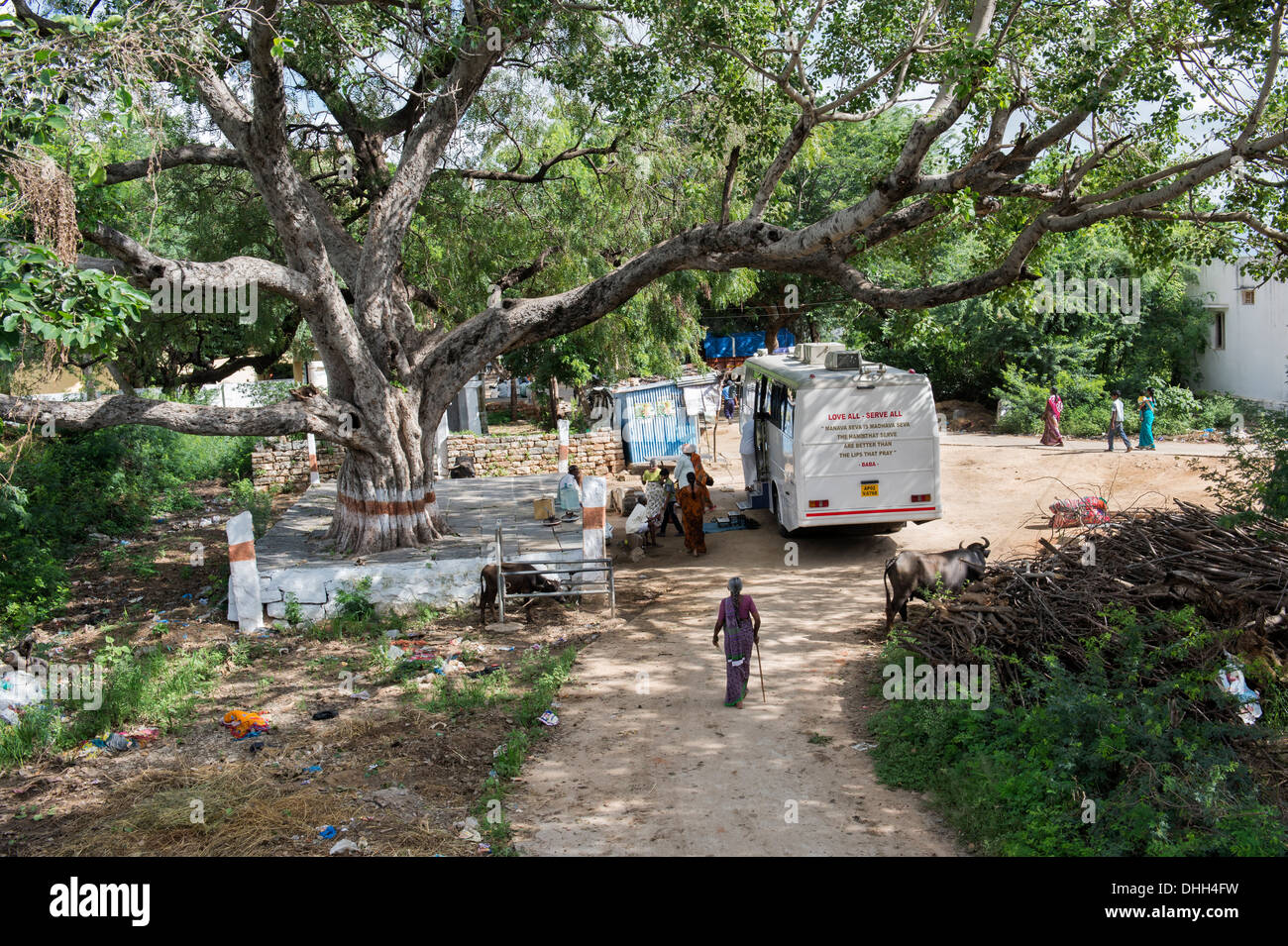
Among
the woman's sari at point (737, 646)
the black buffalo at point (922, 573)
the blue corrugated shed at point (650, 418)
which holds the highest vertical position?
the blue corrugated shed at point (650, 418)

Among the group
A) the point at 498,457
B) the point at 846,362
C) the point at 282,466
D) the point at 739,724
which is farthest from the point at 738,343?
the point at 739,724

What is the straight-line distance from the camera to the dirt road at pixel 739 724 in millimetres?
6359

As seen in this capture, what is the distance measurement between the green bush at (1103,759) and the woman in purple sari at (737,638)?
129cm

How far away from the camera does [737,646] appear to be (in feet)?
28.1

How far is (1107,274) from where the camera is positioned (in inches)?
1002

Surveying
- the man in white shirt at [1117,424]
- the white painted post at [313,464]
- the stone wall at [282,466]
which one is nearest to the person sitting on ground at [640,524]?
the white painted post at [313,464]

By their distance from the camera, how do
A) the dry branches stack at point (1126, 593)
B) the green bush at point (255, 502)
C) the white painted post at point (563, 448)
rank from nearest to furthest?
the dry branches stack at point (1126, 593)
the green bush at point (255, 502)
the white painted post at point (563, 448)

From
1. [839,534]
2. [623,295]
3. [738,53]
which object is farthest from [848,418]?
[738,53]

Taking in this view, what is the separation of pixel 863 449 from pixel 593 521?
3.75 meters

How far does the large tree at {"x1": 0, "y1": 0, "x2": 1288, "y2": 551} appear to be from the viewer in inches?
397

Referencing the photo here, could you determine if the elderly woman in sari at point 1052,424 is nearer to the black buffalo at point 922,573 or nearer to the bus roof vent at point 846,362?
the bus roof vent at point 846,362

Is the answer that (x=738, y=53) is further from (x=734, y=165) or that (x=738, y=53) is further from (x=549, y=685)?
(x=549, y=685)

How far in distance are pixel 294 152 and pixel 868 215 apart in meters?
9.73

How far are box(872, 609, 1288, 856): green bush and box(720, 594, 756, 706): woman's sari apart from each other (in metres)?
1.29
